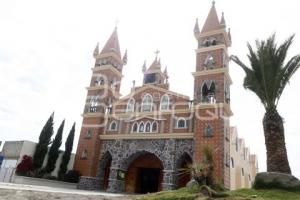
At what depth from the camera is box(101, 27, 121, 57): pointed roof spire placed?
1259 inches

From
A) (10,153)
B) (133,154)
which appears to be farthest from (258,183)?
(10,153)

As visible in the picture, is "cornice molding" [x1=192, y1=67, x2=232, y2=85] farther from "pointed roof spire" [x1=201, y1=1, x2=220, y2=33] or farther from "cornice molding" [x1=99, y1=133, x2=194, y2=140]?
"cornice molding" [x1=99, y1=133, x2=194, y2=140]

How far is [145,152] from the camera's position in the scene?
26344mm

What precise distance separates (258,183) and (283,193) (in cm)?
130

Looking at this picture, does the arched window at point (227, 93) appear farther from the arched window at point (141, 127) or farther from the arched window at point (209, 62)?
the arched window at point (141, 127)

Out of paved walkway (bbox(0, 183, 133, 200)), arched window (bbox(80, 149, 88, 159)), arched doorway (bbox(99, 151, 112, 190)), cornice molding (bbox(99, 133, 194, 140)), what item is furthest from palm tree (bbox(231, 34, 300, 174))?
arched window (bbox(80, 149, 88, 159))

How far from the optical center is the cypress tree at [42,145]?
85.0 ft

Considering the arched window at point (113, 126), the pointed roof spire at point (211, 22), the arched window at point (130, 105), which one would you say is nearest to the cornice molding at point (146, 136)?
the arched window at point (113, 126)

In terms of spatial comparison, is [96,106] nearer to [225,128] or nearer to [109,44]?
[109,44]

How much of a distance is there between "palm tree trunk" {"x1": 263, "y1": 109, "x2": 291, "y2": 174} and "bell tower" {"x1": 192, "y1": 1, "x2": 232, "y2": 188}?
27.0 ft

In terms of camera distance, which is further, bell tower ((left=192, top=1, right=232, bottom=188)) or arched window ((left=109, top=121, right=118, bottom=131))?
arched window ((left=109, top=121, right=118, bottom=131))

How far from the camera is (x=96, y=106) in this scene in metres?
29.7

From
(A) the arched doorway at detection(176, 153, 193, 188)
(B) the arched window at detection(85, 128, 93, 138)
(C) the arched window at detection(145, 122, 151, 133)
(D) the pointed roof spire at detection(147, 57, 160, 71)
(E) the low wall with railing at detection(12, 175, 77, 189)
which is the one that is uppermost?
(D) the pointed roof spire at detection(147, 57, 160, 71)

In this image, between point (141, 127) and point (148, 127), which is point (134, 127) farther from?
point (148, 127)
